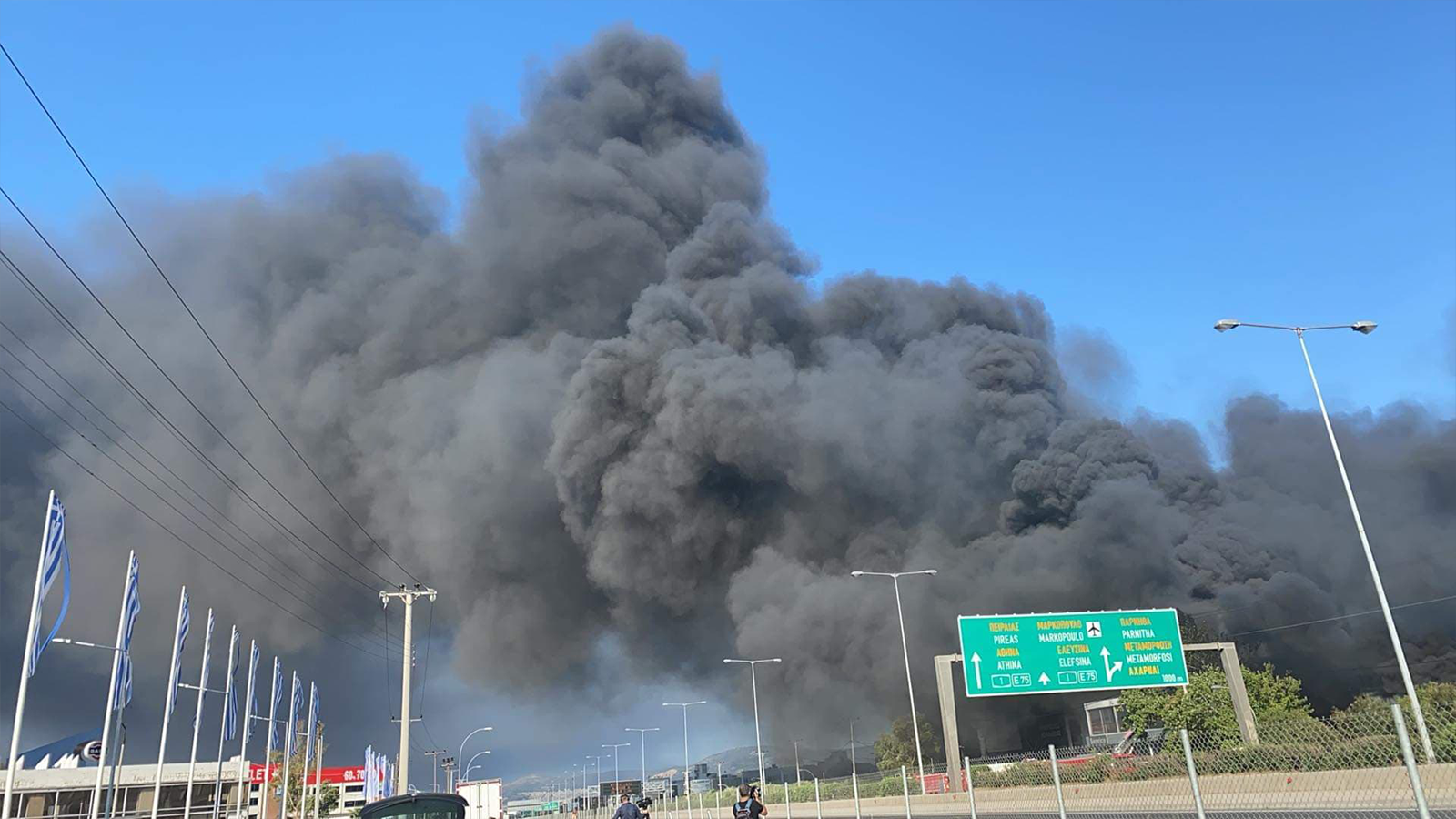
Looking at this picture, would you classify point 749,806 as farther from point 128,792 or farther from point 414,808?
point 128,792

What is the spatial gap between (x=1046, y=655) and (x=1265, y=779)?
10.4 m

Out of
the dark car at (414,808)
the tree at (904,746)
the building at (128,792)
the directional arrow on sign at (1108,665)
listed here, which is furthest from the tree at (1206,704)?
the building at (128,792)

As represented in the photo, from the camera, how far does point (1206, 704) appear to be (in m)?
41.0

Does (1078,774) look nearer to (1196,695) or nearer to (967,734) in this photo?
(1196,695)

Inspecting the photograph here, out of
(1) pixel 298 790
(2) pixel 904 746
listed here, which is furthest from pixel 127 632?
(1) pixel 298 790

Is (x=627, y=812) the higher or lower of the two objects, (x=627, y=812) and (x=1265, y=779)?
the higher

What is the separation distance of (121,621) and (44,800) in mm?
65652

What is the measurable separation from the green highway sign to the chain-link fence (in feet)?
8.54

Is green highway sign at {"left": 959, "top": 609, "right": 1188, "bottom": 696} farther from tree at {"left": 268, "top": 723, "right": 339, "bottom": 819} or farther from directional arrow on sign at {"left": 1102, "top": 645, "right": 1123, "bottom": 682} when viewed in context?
tree at {"left": 268, "top": 723, "right": 339, "bottom": 819}

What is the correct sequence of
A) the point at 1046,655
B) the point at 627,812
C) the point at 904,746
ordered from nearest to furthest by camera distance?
1. the point at 627,812
2. the point at 1046,655
3. the point at 904,746

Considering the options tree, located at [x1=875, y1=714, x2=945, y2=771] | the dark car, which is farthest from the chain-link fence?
tree, located at [x1=875, y1=714, x2=945, y2=771]

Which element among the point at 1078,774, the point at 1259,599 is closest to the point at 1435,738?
the point at 1078,774

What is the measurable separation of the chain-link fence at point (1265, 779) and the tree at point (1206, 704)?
24.1 ft

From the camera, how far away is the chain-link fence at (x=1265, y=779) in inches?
493
